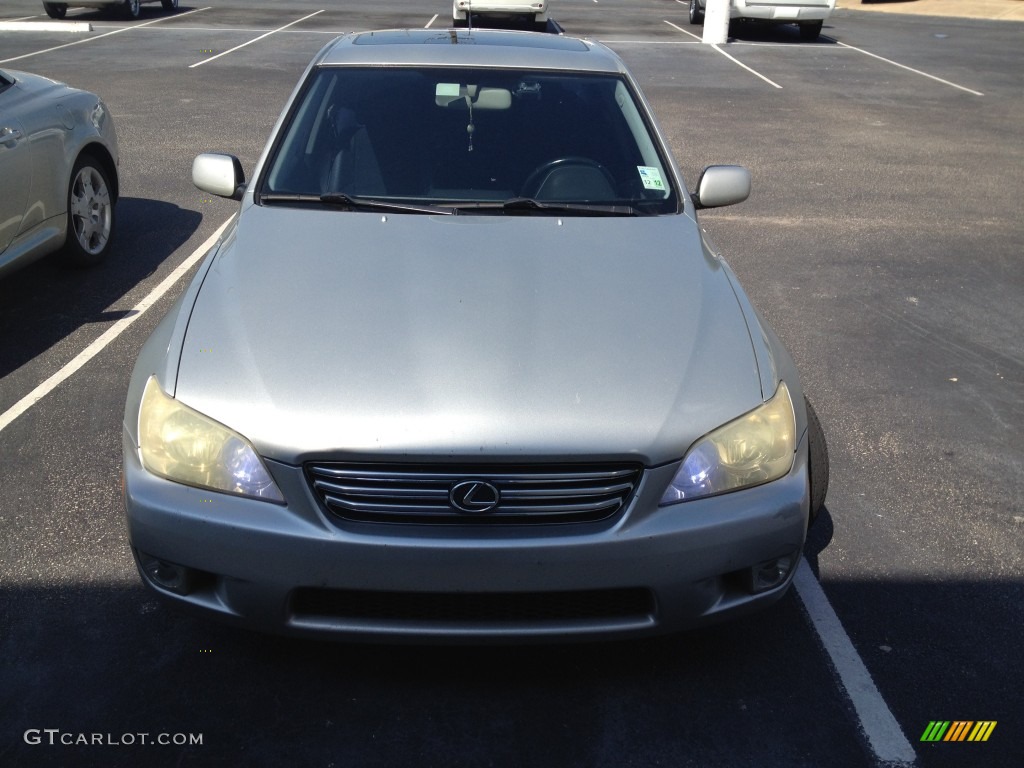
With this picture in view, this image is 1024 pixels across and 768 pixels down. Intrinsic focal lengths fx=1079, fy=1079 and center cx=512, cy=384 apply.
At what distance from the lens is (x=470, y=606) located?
9.41 feet

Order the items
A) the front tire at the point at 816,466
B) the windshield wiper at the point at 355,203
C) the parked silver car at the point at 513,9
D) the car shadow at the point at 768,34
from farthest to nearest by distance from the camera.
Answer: the car shadow at the point at 768,34 < the parked silver car at the point at 513,9 < the windshield wiper at the point at 355,203 < the front tire at the point at 816,466

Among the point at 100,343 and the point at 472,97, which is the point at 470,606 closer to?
the point at 472,97

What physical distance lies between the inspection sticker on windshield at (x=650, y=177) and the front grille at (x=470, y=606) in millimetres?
1962

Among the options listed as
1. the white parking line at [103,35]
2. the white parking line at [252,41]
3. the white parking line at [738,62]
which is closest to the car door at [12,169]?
the white parking line at [252,41]

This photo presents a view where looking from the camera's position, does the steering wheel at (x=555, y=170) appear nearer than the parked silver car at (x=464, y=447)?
No

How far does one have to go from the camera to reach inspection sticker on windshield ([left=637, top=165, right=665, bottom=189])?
169 inches

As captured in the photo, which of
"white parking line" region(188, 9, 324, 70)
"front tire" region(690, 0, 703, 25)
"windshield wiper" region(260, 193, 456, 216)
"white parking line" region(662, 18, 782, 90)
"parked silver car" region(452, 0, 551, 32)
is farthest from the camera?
"front tire" region(690, 0, 703, 25)

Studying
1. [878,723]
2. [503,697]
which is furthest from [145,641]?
[878,723]

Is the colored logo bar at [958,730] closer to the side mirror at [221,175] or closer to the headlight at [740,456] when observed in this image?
the headlight at [740,456]

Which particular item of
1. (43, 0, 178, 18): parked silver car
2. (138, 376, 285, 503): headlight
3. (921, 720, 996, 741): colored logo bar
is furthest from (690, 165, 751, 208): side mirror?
(43, 0, 178, 18): parked silver car

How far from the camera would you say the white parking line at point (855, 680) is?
2963 millimetres

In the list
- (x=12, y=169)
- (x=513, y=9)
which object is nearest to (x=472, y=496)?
(x=12, y=169)

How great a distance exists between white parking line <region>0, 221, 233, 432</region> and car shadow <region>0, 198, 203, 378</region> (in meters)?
0.13

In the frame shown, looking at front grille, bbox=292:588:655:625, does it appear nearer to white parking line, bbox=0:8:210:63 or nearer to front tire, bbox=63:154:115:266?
front tire, bbox=63:154:115:266
